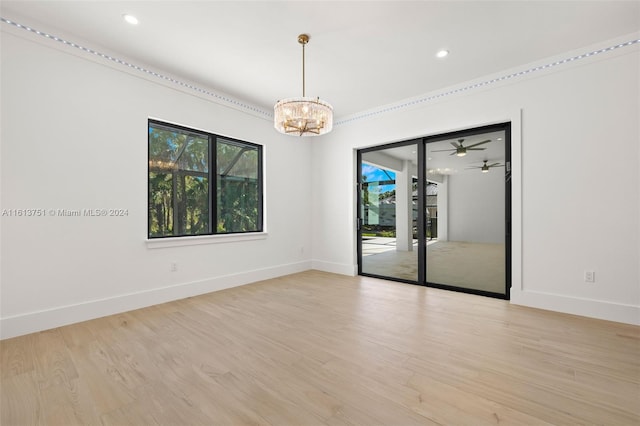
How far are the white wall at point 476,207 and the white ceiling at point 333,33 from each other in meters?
1.40

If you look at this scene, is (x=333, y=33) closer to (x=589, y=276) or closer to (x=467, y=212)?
(x=467, y=212)

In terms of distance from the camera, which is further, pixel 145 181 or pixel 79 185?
pixel 145 181

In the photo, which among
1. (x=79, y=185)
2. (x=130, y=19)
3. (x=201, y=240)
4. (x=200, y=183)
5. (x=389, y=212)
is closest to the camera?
(x=130, y=19)

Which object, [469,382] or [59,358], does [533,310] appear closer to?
[469,382]

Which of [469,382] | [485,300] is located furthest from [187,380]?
[485,300]

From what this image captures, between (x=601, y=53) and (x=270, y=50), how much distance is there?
361cm

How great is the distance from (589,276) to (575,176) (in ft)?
3.67

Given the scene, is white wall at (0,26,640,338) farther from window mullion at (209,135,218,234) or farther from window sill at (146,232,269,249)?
window mullion at (209,135,218,234)

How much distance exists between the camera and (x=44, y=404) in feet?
5.56

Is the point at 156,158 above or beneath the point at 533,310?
above

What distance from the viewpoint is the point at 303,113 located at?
282 centimetres

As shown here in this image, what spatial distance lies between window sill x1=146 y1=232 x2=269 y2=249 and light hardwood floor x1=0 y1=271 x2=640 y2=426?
2.76ft

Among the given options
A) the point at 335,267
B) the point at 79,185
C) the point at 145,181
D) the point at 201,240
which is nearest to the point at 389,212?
the point at 335,267

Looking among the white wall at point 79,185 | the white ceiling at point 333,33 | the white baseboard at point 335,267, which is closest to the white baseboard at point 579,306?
the white baseboard at point 335,267
